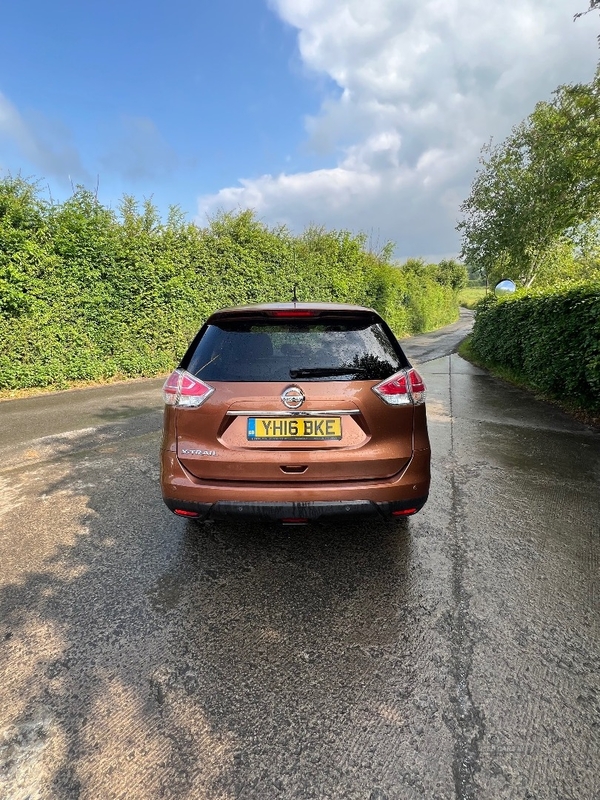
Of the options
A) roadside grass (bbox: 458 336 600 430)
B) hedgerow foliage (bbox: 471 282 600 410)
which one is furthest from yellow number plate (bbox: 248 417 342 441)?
roadside grass (bbox: 458 336 600 430)

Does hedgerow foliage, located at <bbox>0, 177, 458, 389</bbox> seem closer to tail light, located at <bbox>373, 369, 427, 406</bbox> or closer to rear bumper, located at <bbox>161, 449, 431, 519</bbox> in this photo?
rear bumper, located at <bbox>161, 449, 431, 519</bbox>

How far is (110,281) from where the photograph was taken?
9562mm

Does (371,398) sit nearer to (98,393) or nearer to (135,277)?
(98,393)

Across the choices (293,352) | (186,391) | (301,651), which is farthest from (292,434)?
(301,651)

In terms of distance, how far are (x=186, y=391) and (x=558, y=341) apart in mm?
6869

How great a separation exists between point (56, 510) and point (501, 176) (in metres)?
21.7

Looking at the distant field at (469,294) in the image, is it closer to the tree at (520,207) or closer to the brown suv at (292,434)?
the tree at (520,207)

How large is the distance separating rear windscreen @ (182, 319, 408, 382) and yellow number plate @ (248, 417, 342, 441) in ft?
0.77

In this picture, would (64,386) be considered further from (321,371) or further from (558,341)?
(558,341)

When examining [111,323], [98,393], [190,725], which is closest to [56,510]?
[190,725]

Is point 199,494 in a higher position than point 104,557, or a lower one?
higher

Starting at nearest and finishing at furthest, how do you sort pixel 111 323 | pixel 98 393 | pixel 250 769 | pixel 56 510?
pixel 250 769, pixel 56 510, pixel 98 393, pixel 111 323

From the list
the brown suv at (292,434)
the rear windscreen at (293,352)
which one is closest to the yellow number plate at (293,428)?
the brown suv at (292,434)

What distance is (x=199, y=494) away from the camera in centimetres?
256
